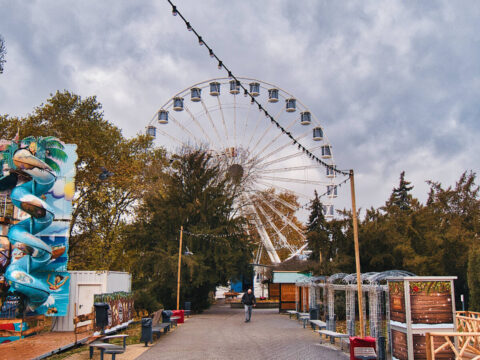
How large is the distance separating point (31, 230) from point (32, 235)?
27 centimetres

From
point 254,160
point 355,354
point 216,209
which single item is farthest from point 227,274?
point 355,354

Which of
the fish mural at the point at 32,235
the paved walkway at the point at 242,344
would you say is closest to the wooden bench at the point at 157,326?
the paved walkway at the point at 242,344

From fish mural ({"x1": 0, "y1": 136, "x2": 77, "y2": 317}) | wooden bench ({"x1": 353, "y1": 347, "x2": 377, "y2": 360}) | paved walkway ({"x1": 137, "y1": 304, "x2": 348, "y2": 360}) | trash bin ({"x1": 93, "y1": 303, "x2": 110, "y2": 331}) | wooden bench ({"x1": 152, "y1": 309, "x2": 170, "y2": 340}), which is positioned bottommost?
paved walkway ({"x1": 137, "y1": 304, "x2": 348, "y2": 360})

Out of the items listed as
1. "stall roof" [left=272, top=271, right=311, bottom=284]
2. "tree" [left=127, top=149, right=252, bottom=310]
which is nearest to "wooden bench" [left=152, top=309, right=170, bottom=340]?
"tree" [left=127, top=149, right=252, bottom=310]

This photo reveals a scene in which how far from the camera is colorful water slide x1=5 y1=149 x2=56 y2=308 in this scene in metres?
17.6

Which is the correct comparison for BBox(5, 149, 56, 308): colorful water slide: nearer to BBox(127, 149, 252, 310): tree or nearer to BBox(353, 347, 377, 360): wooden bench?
BBox(127, 149, 252, 310): tree

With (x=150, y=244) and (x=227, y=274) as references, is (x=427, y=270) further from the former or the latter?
(x=150, y=244)

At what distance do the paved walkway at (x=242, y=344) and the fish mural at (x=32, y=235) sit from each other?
5.28m

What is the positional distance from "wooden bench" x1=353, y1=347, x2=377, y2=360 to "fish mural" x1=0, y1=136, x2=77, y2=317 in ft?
40.7

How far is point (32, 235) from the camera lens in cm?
1820

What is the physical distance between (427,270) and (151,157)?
881 inches

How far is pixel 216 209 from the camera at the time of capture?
32469 mm

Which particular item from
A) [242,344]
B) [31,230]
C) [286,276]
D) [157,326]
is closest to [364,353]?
[242,344]

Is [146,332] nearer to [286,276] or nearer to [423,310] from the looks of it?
[423,310]
